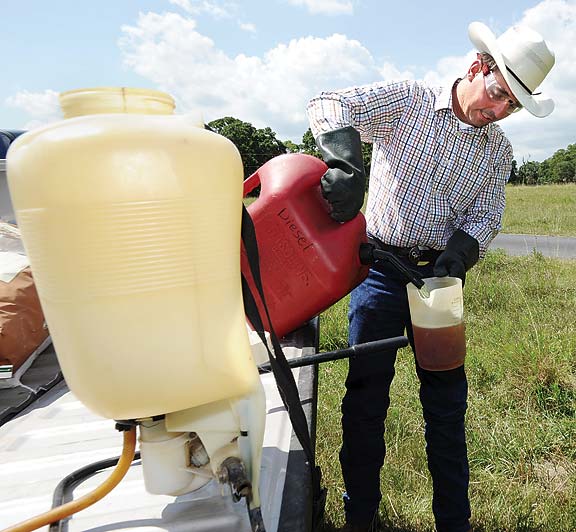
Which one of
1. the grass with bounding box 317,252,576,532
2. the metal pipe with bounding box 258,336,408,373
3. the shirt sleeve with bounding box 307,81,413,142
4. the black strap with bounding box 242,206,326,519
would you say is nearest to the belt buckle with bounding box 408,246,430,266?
the shirt sleeve with bounding box 307,81,413,142

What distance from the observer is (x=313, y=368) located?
208 centimetres

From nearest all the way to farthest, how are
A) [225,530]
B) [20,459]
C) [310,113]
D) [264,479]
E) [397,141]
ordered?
[225,530]
[264,479]
[20,459]
[310,113]
[397,141]

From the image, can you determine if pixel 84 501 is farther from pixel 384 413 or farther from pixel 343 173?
pixel 384 413

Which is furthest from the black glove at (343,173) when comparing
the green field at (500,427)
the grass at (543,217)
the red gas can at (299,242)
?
the grass at (543,217)

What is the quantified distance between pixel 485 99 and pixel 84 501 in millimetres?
1674

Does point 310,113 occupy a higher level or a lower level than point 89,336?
higher

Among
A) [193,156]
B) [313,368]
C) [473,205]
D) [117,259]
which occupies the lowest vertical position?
[313,368]

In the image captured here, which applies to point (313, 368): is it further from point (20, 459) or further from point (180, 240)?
point (180, 240)

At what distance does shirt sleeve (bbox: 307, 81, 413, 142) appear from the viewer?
68.8 inches

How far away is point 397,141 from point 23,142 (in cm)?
134

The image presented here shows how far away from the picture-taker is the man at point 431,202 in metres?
1.84

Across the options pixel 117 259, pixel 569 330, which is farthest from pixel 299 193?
pixel 569 330

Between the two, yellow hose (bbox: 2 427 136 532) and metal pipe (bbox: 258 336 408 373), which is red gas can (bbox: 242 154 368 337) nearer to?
metal pipe (bbox: 258 336 408 373)

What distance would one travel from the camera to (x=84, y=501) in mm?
1149
